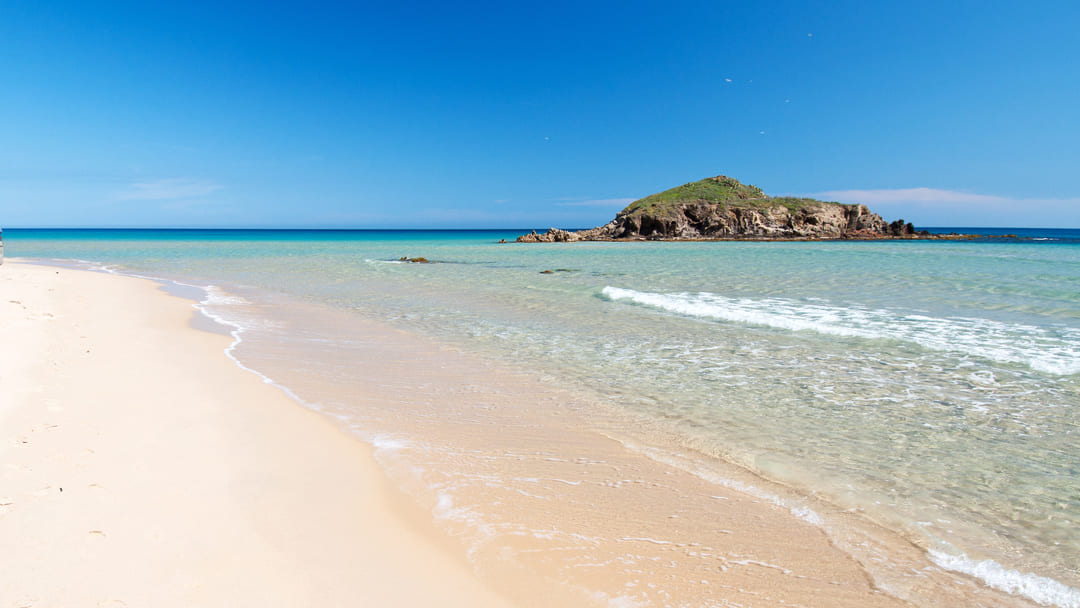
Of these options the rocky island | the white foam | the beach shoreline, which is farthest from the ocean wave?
the rocky island

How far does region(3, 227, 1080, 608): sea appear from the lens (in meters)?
3.73

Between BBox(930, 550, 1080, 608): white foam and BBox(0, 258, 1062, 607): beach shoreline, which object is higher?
BBox(0, 258, 1062, 607): beach shoreline

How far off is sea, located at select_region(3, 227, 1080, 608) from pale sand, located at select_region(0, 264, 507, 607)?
43 centimetres

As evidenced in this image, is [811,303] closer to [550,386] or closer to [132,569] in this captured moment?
[550,386]

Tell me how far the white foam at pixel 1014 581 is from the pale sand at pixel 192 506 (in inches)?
107

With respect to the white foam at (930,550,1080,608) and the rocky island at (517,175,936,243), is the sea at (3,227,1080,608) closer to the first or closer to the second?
the white foam at (930,550,1080,608)

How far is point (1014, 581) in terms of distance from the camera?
3064 mm

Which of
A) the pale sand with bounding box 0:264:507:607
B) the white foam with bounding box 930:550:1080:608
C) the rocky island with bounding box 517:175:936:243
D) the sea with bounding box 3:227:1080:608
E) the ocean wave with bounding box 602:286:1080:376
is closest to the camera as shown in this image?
the pale sand with bounding box 0:264:507:607

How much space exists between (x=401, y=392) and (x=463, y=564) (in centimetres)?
380

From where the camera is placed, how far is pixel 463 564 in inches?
124

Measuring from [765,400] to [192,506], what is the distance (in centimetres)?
566

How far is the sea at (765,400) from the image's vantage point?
12.3 feet

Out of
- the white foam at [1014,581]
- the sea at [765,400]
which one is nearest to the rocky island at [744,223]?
the sea at [765,400]

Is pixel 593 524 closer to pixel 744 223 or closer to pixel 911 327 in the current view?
pixel 911 327
